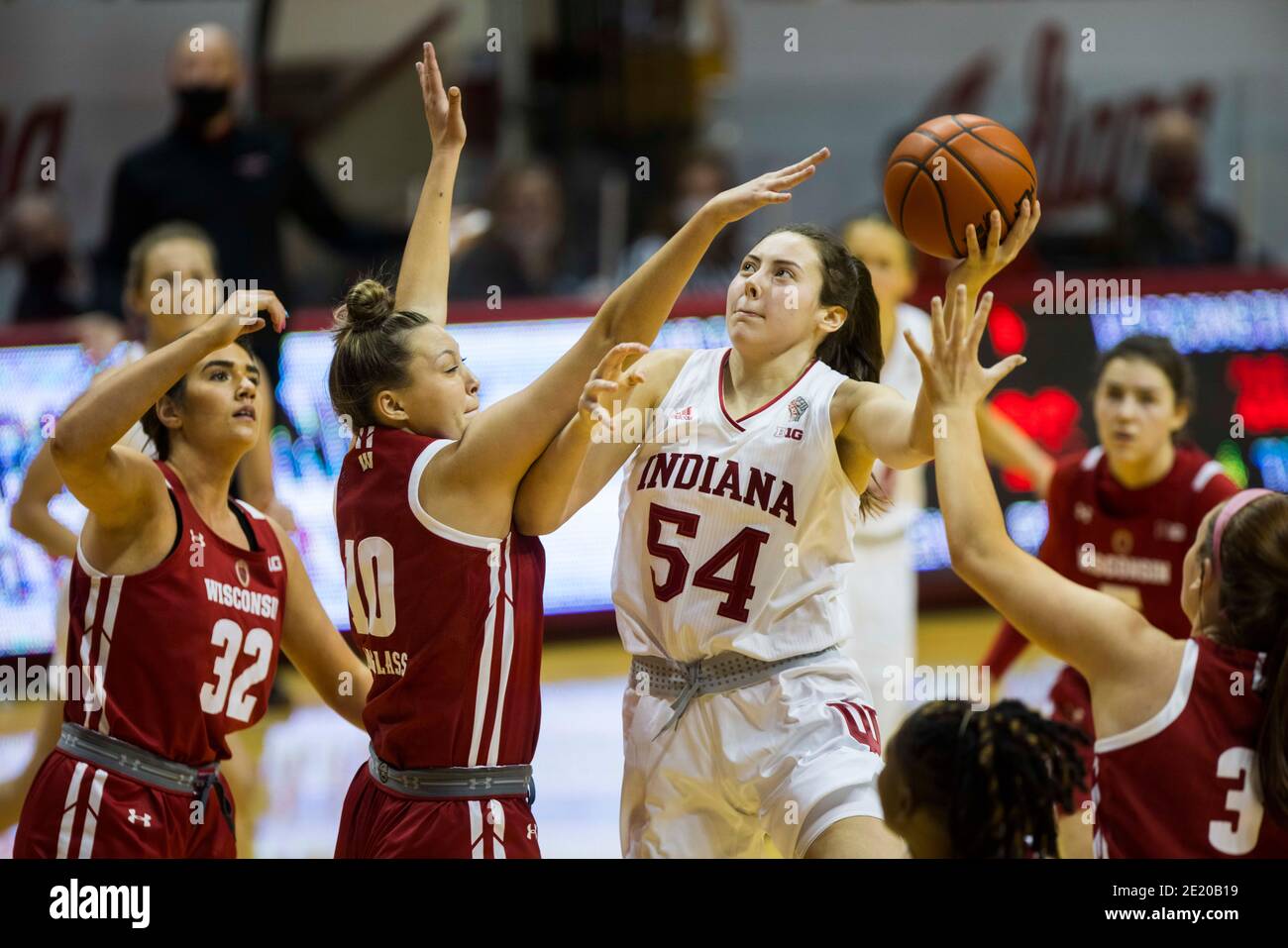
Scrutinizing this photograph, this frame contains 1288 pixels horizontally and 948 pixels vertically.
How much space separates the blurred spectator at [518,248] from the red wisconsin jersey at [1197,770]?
7.02 metres

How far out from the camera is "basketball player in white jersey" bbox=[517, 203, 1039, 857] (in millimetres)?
3988

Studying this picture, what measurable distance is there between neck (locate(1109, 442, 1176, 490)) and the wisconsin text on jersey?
6.75 ft

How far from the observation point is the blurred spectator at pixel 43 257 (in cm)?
1022

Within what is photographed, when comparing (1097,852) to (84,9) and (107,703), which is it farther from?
(84,9)

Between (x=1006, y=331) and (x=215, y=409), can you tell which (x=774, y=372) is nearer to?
(x=215, y=409)

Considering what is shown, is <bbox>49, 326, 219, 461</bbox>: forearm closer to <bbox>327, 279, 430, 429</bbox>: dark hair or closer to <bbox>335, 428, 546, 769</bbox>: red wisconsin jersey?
<bbox>327, 279, 430, 429</bbox>: dark hair

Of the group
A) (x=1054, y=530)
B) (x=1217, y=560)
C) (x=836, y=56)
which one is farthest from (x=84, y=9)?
(x=1217, y=560)

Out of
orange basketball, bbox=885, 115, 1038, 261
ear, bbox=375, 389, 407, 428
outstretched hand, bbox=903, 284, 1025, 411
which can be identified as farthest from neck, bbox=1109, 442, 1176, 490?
ear, bbox=375, 389, 407, 428

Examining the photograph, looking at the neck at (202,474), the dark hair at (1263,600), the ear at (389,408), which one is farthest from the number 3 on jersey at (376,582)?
the dark hair at (1263,600)

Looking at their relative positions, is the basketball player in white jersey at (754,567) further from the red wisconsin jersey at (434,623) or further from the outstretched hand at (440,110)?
the outstretched hand at (440,110)

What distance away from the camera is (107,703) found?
3990 millimetres

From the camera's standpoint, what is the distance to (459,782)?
12.5 ft

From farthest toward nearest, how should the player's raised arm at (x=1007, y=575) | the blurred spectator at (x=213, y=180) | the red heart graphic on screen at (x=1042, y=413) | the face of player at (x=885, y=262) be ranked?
the red heart graphic on screen at (x=1042, y=413) < the blurred spectator at (x=213, y=180) < the face of player at (x=885, y=262) < the player's raised arm at (x=1007, y=575)

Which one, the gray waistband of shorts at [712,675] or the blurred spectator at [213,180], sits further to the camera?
the blurred spectator at [213,180]
